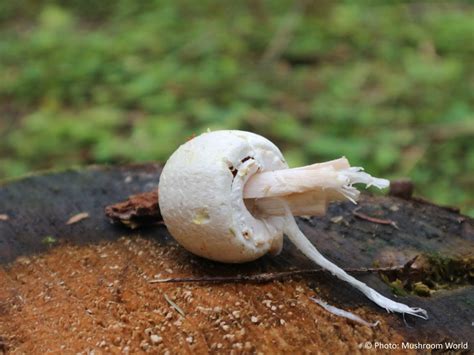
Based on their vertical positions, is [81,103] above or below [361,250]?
below

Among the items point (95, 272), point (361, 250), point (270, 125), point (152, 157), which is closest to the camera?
point (95, 272)

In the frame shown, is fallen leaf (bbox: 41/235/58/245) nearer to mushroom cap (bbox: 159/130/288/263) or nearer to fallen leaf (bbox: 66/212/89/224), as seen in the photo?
fallen leaf (bbox: 66/212/89/224)

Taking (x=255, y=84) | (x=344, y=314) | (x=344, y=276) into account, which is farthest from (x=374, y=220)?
(x=255, y=84)

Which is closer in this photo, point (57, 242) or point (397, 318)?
point (397, 318)

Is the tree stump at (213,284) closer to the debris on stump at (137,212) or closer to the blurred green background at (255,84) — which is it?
the debris on stump at (137,212)

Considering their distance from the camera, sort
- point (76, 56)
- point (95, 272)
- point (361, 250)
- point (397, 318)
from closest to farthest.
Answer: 1. point (397, 318)
2. point (95, 272)
3. point (361, 250)
4. point (76, 56)

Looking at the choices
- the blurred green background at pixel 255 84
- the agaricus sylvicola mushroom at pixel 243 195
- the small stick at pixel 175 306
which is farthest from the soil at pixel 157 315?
the blurred green background at pixel 255 84

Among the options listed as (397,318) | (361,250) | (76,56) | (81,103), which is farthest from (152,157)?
(397,318)

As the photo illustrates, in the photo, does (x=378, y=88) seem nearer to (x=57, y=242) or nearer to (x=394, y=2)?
(x=394, y=2)
